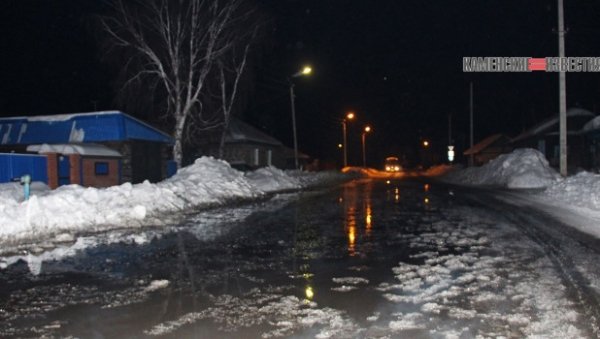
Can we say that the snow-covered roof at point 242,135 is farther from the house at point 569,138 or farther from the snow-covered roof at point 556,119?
the house at point 569,138

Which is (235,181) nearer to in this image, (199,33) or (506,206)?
(199,33)

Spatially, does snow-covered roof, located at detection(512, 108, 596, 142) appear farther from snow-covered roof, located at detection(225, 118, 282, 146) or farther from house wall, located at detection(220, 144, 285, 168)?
snow-covered roof, located at detection(225, 118, 282, 146)

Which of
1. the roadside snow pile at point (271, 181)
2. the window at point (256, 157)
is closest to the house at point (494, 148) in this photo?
the window at point (256, 157)

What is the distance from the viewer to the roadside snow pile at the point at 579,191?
62.3ft

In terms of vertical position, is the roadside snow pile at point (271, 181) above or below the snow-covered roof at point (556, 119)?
below

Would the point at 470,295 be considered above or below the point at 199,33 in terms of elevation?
below

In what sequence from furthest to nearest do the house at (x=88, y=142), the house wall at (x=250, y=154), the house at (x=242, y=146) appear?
1. the house wall at (x=250, y=154)
2. the house at (x=242, y=146)
3. the house at (x=88, y=142)

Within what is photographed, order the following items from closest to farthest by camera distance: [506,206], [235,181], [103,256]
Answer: [103,256]
[506,206]
[235,181]

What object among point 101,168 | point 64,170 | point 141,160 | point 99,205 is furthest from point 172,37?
point 99,205

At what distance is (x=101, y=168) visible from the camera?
29047 mm

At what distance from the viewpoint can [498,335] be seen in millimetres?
5887

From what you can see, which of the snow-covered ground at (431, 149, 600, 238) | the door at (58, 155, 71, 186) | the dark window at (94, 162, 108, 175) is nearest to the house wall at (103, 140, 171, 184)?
the dark window at (94, 162, 108, 175)

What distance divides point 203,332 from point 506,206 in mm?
16401

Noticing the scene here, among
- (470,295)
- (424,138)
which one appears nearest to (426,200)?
(470,295)
